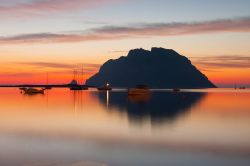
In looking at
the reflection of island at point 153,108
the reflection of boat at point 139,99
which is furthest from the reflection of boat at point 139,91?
the reflection of island at point 153,108

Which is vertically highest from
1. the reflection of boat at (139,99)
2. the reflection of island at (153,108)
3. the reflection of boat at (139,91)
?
the reflection of boat at (139,91)

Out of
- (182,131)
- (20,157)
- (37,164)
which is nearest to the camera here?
(37,164)

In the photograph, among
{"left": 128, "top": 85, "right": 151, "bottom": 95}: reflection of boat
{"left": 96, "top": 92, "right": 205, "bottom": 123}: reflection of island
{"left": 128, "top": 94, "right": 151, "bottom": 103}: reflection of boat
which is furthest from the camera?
{"left": 128, "top": 85, "right": 151, "bottom": 95}: reflection of boat

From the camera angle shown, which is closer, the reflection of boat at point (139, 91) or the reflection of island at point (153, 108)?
the reflection of island at point (153, 108)

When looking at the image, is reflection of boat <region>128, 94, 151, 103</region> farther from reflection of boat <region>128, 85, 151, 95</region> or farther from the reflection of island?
reflection of boat <region>128, 85, 151, 95</region>

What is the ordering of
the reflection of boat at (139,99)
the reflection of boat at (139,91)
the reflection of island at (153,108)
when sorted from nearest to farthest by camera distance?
the reflection of island at (153,108) < the reflection of boat at (139,99) < the reflection of boat at (139,91)

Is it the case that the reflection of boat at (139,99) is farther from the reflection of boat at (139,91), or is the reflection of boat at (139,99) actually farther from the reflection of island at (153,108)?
the reflection of boat at (139,91)

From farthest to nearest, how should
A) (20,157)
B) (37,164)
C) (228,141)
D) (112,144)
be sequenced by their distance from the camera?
(228,141) → (112,144) → (20,157) → (37,164)

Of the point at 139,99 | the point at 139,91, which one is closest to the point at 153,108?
the point at 139,99

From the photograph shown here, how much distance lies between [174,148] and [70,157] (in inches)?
275

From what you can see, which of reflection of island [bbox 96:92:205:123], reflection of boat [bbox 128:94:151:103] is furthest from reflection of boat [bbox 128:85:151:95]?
reflection of island [bbox 96:92:205:123]

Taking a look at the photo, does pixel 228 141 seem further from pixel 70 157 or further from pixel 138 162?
pixel 70 157

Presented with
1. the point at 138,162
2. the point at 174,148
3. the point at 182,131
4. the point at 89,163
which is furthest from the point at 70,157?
the point at 182,131

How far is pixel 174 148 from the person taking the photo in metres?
22.7
